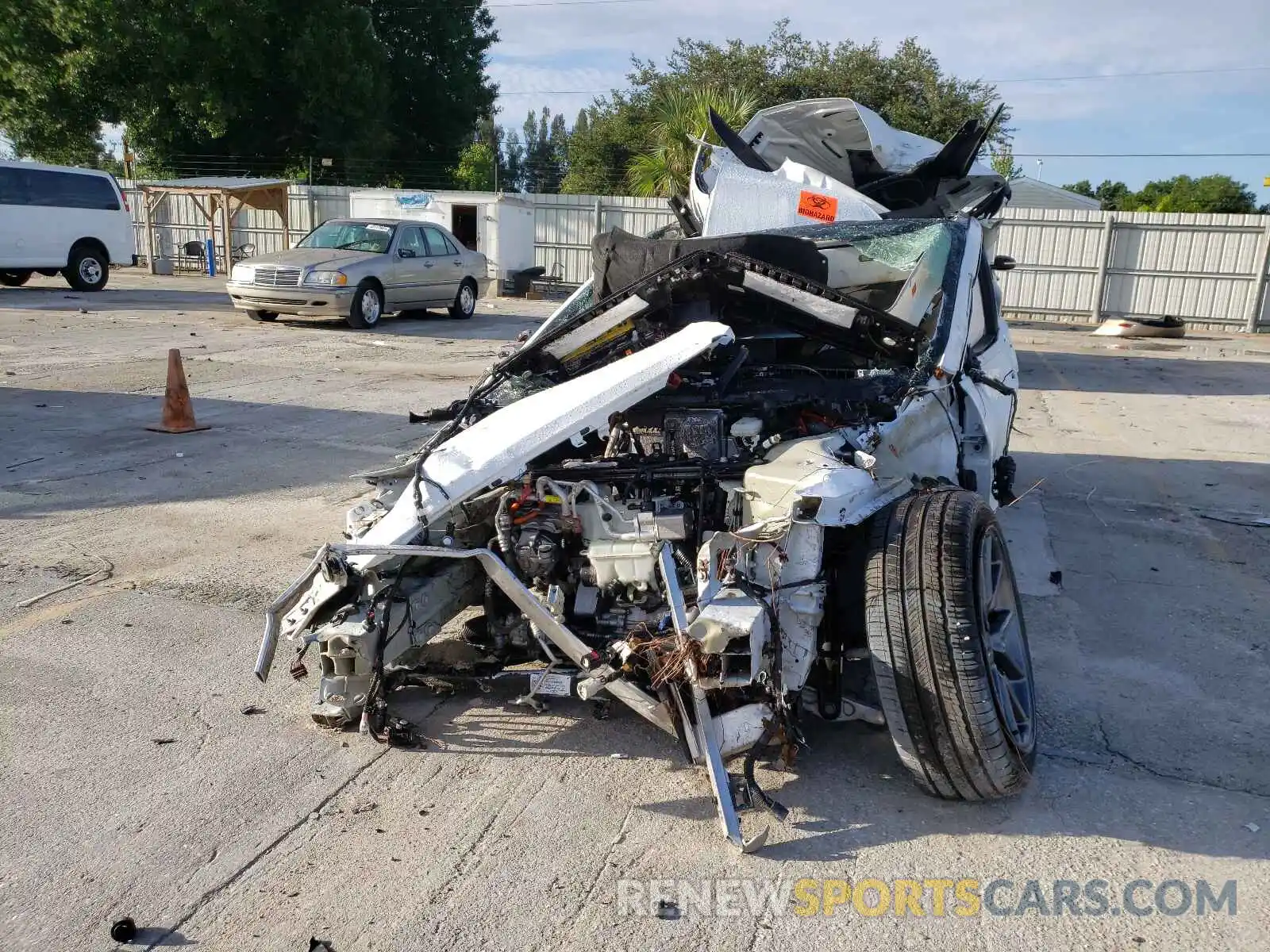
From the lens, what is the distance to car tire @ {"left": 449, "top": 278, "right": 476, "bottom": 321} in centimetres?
1729

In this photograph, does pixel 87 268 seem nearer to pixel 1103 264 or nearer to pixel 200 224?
pixel 200 224

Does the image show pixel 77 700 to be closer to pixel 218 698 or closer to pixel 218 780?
pixel 218 698

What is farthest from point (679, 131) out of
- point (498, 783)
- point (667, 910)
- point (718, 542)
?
point (667, 910)

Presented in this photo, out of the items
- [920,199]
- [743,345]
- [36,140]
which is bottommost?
[743,345]

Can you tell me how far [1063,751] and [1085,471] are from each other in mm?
4841

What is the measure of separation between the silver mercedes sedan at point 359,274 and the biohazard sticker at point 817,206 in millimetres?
9409

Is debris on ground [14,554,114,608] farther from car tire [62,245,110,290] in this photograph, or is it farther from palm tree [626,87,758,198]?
car tire [62,245,110,290]

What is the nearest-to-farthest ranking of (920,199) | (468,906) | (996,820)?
1. (468,906)
2. (996,820)
3. (920,199)

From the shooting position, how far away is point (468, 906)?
257 centimetres

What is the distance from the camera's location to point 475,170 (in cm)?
4481

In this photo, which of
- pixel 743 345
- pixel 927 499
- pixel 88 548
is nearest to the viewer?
pixel 927 499

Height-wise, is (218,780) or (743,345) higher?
(743,345)

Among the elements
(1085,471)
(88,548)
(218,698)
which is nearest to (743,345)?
(218,698)

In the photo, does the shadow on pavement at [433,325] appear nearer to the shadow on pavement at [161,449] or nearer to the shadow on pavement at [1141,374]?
the shadow on pavement at [161,449]
